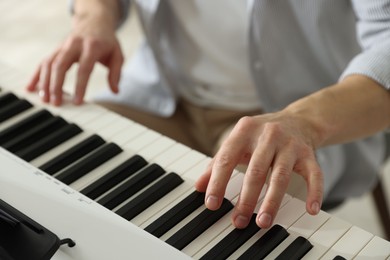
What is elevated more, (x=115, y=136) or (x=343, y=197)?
(x=115, y=136)

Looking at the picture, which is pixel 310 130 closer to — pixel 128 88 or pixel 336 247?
pixel 336 247

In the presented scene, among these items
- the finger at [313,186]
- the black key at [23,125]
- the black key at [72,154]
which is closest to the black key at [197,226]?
the finger at [313,186]

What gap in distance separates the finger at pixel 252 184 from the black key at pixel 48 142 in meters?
0.33

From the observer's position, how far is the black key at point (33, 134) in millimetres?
968

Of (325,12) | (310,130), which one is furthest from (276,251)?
(325,12)

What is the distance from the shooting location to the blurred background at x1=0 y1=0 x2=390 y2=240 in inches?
96.4

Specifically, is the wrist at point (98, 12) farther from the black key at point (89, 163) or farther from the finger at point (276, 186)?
the finger at point (276, 186)

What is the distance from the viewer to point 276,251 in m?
0.75

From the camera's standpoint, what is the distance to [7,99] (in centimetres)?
108

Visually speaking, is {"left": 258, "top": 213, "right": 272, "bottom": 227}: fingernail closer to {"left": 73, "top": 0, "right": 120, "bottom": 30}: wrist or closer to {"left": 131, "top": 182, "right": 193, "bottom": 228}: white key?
{"left": 131, "top": 182, "right": 193, "bottom": 228}: white key

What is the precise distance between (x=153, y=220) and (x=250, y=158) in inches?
6.1

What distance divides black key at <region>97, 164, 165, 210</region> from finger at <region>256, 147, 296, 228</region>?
18 centimetres

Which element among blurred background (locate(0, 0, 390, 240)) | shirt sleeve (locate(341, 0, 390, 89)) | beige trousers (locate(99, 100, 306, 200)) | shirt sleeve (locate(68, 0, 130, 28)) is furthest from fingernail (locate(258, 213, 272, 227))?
blurred background (locate(0, 0, 390, 240))

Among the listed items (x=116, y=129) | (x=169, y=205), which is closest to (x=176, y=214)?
(x=169, y=205)
